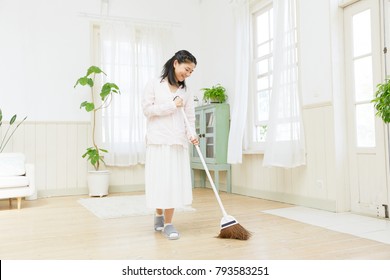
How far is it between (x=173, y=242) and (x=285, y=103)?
1959 mm

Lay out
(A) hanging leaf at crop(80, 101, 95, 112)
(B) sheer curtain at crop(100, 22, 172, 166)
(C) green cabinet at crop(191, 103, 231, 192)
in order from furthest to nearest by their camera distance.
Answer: (B) sheer curtain at crop(100, 22, 172, 166)
(C) green cabinet at crop(191, 103, 231, 192)
(A) hanging leaf at crop(80, 101, 95, 112)

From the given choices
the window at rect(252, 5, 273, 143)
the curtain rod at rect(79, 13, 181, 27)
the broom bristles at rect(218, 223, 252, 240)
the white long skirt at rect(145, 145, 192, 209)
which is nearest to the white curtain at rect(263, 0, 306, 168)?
the window at rect(252, 5, 273, 143)

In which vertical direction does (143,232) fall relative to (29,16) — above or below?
below

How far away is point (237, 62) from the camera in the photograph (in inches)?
173

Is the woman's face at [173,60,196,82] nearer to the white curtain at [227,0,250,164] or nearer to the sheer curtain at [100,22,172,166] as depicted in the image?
the white curtain at [227,0,250,164]

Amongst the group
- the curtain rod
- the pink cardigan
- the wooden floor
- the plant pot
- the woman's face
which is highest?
the curtain rod

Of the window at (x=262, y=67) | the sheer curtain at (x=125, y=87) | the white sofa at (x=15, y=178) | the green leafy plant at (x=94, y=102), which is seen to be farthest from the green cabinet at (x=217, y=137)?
the white sofa at (x=15, y=178)

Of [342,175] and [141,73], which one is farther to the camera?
[141,73]

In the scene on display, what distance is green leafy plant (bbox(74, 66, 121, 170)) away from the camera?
14.9ft

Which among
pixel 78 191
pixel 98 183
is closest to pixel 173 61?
pixel 98 183

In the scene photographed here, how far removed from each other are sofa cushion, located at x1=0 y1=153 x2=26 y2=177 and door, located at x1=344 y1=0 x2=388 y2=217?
3.29 m
